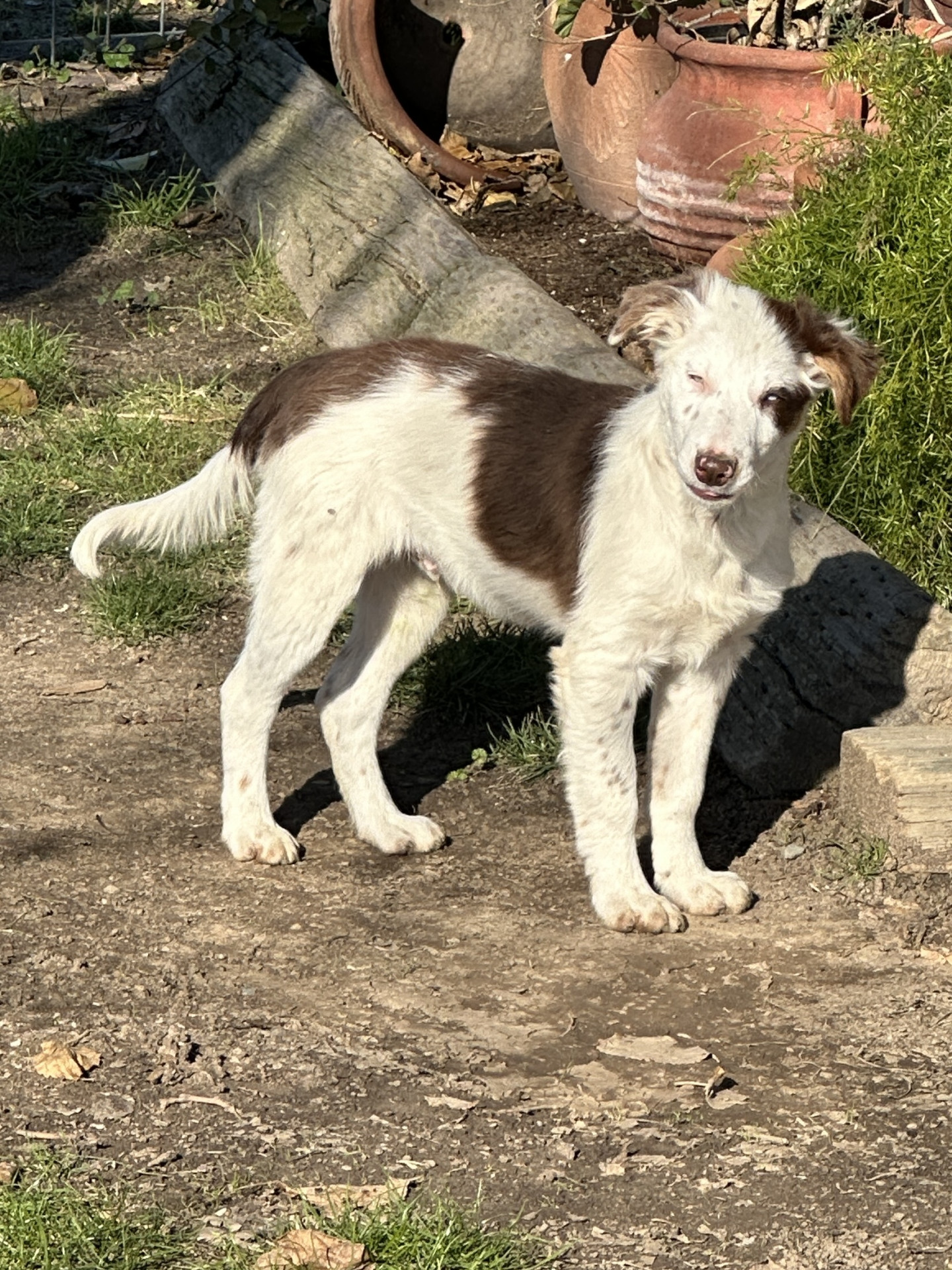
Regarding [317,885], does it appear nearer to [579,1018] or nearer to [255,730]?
[255,730]

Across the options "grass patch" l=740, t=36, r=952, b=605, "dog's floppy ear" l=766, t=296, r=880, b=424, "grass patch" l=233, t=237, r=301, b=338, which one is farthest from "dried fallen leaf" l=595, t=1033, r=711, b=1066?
"grass patch" l=233, t=237, r=301, b=338

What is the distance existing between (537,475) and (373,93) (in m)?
5.08

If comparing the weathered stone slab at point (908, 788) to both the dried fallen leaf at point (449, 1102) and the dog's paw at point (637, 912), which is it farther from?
the dried fallen leaf at point (449, 1102)

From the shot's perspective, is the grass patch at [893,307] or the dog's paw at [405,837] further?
the grass patch at [893,307]

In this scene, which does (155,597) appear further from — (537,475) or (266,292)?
(266,292)

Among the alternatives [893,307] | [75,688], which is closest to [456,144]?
[893,307]

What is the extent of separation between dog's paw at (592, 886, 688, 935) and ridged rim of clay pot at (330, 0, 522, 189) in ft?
17.8

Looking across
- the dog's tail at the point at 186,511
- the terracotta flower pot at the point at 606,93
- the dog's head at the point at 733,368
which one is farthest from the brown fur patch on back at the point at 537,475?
the terracotta flower pot at the point at 606,93

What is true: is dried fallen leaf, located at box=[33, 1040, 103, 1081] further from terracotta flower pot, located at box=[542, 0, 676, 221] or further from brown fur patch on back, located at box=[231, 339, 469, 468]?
terracotta flower pot, located at box=[542, 0, 676, 221]

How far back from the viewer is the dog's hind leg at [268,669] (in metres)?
4.40

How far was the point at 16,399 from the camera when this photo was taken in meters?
7.11

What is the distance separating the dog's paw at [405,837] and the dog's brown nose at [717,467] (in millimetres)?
1431

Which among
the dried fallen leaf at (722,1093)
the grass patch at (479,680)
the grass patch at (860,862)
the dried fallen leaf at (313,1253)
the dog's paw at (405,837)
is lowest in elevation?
the grass patch at (479,680)

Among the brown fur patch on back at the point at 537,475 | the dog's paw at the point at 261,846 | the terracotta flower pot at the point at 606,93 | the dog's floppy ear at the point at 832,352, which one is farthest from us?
the terracotta flower pot at the point at 606,93
